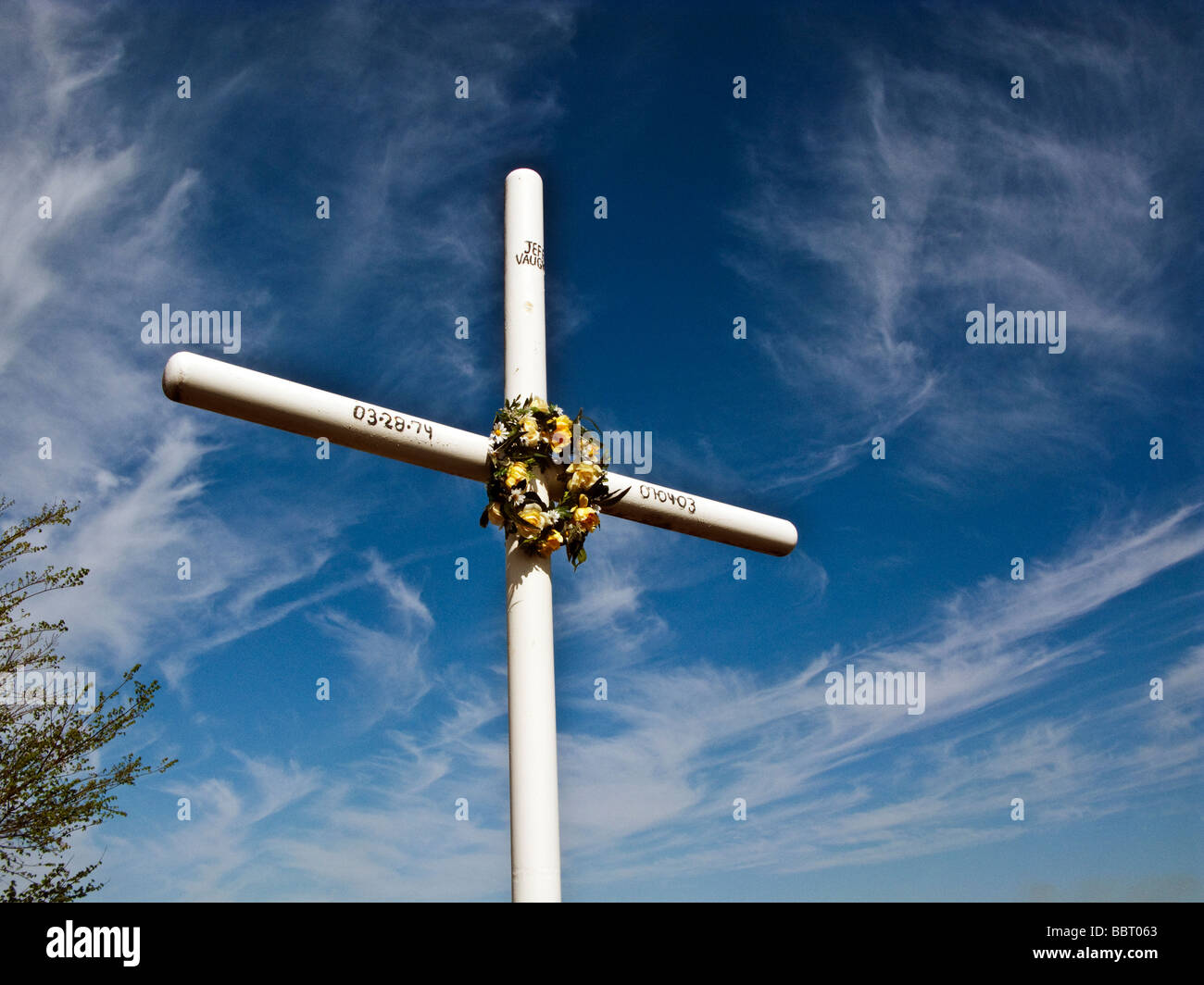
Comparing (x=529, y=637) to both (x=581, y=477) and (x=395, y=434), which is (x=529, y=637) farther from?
(x=395, y=434)

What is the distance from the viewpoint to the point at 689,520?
654 cm

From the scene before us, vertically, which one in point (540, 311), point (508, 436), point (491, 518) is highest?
point (540, 311)

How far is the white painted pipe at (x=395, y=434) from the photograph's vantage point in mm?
5125

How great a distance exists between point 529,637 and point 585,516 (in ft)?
2.49

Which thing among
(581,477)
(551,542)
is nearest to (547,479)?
(581,477)

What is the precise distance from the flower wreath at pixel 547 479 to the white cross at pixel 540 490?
100 millimetres

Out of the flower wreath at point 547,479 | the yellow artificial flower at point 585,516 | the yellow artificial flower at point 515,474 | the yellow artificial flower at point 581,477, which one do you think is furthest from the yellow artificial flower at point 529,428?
the yellow artificial flower at point 585,516

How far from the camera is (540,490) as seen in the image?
6.12 metres

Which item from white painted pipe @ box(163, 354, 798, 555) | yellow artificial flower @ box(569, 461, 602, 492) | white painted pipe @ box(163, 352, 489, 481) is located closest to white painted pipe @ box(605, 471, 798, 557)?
white painted pipe @ box(163, 354, 798, 555)

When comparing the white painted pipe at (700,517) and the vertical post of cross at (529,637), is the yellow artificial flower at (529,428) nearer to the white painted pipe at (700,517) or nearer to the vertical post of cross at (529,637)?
the vertical post of cross at (529,637)
